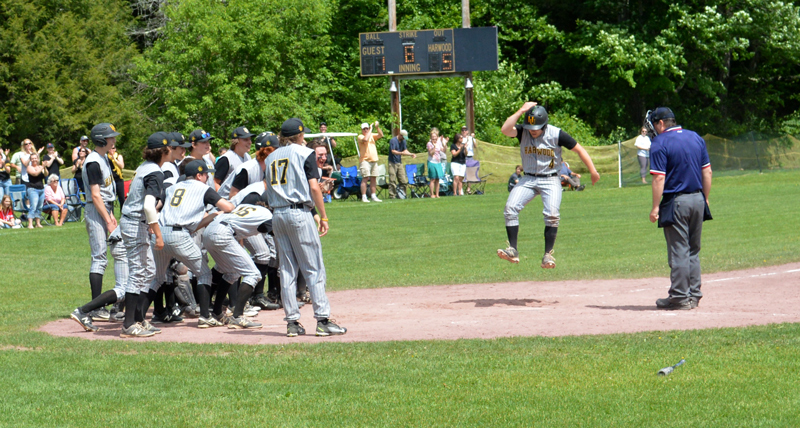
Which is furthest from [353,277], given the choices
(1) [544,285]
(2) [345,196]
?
(2) [345,196]

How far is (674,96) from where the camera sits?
134ft

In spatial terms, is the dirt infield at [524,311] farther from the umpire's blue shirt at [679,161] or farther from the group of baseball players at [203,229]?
the umpire's blue shirt at [679,161]

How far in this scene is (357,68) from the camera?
126ft

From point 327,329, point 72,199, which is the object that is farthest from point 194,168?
point 72,199

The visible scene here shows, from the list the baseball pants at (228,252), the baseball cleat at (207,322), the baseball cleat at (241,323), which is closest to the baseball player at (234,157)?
the baseball pants at (228,252)

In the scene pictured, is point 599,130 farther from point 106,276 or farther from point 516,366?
point 516,366

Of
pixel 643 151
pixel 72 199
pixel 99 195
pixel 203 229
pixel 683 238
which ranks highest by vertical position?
pixel 99 195

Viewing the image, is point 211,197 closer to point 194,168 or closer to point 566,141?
point 194,168

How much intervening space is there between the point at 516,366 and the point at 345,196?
19.5 metres

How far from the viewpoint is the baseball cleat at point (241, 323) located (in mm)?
9016

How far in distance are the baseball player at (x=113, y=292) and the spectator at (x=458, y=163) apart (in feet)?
58.3

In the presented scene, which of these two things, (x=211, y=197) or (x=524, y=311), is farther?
(x=524, y=311)

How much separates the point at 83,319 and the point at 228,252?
161 cm

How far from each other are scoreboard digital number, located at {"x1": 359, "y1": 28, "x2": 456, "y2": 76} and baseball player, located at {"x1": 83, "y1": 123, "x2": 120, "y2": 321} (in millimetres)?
20860
